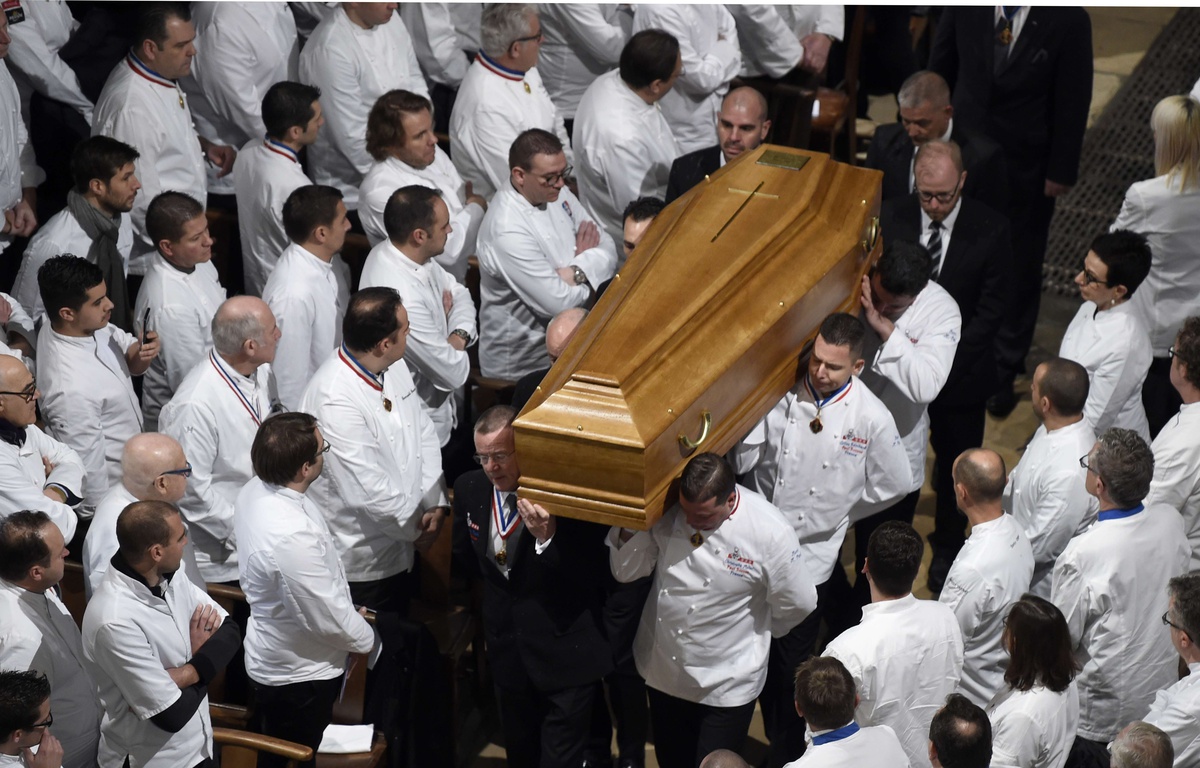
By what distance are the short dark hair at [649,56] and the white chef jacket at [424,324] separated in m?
1.17

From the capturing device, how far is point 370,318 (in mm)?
4074

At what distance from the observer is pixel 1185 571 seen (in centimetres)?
389

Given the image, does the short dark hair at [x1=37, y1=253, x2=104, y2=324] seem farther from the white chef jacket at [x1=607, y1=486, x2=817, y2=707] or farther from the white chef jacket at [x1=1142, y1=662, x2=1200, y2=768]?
the white chef jacket at [x1=1142, y1=662, x2=1200, y2=768]

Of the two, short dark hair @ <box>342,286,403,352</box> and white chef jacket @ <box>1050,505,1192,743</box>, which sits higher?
short dark hair @ <box>342,286,403,352</box>

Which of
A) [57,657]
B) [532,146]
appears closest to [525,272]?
[532,146]

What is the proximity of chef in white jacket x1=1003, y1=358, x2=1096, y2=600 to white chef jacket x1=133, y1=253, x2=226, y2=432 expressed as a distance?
2.66 m

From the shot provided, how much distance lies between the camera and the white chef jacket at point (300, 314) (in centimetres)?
466

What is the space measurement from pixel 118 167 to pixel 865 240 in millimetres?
2473

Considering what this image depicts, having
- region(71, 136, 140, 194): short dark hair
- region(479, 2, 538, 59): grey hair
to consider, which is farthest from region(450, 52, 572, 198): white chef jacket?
region(71, 136, 140, 194): short dark hair

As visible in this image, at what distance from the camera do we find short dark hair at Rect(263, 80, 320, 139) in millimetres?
5102

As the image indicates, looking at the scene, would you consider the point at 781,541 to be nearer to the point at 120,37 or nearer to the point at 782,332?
the point at 782,332

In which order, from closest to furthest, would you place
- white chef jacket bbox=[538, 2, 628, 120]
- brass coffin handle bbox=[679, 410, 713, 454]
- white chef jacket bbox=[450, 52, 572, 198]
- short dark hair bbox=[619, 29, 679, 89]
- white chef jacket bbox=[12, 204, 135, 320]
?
1. brass coffin handle bbox=[679, 410, 713, 454]
2. white chef jacket bbox=[12, 204, 135, 320]
3. short dark hair bbox=[619, 29, 679, 89]
4. white chef jacket bbox=[450, 52, 572, 198]
5. white chef jacket bbox=[538, 2, 628, 120]

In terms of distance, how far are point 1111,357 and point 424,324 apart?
2244mm

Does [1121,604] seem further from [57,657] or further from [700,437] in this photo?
[57,657]
